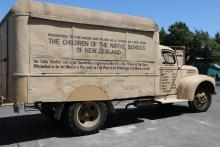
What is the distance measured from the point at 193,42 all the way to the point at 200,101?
40.2 m

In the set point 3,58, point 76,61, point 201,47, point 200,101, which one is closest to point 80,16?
point 76,61

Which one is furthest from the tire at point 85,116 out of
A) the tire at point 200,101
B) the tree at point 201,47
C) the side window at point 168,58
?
the tree at point 201,47

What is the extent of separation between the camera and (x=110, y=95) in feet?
31.2

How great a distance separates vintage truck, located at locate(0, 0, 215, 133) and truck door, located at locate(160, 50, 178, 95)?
12.1 inches

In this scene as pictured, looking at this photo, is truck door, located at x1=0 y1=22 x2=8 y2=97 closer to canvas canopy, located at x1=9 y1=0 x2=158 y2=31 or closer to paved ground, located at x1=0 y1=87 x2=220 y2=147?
canvas canopy, located at x1=9 y1=0 x2=158 y2=31

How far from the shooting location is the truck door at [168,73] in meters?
11.2

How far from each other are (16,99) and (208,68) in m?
23.5

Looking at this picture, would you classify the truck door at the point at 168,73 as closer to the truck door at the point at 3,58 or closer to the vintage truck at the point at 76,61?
the vintage truck at the point at 76,61

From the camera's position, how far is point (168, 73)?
11438mm

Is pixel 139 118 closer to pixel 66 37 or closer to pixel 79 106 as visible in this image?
pixel 79 106

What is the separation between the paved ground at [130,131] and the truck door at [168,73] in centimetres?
85

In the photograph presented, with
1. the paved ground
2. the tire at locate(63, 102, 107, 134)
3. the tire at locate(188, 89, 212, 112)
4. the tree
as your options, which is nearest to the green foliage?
the tree

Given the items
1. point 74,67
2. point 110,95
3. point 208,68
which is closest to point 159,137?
point 110,95

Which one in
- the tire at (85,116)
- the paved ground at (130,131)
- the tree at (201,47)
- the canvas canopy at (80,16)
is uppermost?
the tree at (201,47)
